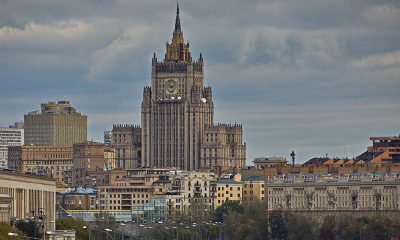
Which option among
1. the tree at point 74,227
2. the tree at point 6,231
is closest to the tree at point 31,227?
the tree at point 6,231

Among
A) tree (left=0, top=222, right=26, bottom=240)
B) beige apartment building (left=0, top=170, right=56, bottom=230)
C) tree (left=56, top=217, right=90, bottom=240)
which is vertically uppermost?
beige apartment building (left=0, top=170, right=56, bottom=230)

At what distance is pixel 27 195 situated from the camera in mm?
170750

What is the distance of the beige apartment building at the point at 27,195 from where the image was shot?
522 ft

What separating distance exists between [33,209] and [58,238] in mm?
23989

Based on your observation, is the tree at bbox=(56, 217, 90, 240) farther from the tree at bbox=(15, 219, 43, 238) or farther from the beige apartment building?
the tree at bbox=(15, 219, 43, 238)

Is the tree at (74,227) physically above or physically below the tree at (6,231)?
above

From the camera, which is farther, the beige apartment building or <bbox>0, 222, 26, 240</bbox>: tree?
the beige apartment building

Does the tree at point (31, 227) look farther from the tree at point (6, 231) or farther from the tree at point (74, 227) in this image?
the tree at point (74, 227)

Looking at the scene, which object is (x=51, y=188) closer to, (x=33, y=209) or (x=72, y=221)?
(x=72, y=221)

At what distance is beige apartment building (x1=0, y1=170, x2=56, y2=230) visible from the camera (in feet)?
522

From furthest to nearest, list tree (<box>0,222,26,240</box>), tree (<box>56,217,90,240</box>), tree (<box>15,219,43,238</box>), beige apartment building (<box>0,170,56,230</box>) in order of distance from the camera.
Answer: tree (<box>56,217,90,240</box>), beige apartment building (<box>0,170,56,230</box>), tree (<box>15,219,43,238</box>), tree (<box>0,222,26,240</box>)

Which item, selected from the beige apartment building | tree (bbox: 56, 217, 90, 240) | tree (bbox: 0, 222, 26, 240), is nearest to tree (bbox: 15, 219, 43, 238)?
the beige apartment building

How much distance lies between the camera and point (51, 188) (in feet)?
632

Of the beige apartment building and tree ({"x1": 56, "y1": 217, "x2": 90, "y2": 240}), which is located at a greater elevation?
the beige apartment building
